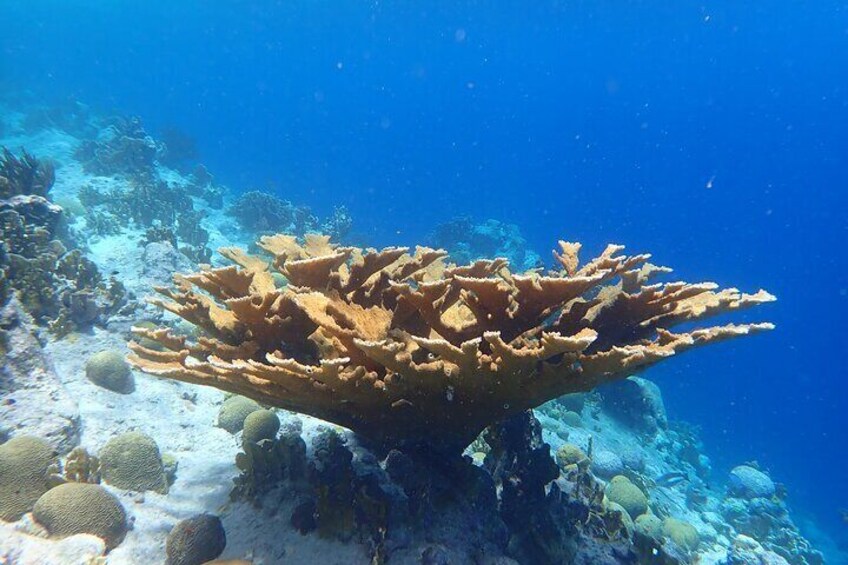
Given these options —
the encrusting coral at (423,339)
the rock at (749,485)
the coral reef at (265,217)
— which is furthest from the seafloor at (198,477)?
the rock at (749,485)

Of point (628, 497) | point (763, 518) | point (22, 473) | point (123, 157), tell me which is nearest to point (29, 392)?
point (22, 473)

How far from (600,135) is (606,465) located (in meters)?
124

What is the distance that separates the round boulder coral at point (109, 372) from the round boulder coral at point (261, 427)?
2384mm

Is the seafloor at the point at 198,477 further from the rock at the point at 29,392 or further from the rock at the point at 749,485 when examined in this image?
the rock at the point at 749,485

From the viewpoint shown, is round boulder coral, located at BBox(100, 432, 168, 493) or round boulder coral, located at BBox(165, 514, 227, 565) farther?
round boulder coral, located at BBox(100, 432, 168, 493)

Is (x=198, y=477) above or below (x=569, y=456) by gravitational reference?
below

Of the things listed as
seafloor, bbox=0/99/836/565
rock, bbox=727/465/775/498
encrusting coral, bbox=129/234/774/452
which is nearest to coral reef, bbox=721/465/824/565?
rock, bbox=727/465/775/498

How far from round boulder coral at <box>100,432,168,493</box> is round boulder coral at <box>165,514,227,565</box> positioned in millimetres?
1087

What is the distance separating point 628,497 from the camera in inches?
363

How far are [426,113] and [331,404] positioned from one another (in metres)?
164

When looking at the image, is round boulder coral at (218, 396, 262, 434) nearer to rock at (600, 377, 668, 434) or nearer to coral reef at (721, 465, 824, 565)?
rock at (600, 377, 668, 434)

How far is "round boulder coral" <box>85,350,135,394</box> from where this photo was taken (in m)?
5.82

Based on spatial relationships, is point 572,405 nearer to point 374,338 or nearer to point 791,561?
point 791,561

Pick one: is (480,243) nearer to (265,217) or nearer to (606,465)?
(265,217)
